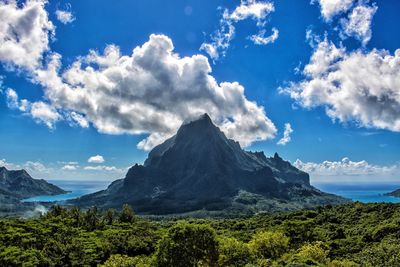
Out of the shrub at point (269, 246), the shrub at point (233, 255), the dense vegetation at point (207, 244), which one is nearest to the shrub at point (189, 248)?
the dense vegetation at point (207, 244)

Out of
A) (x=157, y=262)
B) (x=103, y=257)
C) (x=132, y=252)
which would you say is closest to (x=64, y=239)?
(x=103, y=257)

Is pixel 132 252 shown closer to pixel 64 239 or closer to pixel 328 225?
pixel 64 239

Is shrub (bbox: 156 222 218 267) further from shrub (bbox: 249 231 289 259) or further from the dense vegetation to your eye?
shrub (bbox: 249 231 289 259)

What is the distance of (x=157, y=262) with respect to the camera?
45219 millimetres

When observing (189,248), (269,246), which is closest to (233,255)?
(189,248)

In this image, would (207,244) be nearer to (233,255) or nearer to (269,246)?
(233,255)

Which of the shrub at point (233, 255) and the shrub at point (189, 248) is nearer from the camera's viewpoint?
the shrub at point (189, 248)

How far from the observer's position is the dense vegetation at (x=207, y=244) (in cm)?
4500

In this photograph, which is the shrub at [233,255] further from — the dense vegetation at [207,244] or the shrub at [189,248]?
the shrub at [189,248]

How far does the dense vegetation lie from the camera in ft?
148

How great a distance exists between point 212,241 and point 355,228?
7244 cm

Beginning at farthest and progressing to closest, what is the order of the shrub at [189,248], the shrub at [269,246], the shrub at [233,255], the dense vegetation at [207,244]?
1. the shrub at [269,246]
2. the shrub at [233,255]
3. the dense vegetation at [207,244]
4. the shrub at [189,248]

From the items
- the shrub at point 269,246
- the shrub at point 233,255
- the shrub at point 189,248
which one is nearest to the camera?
the shrub at point 189,248

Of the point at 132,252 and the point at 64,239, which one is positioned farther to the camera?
the point at 132,252
